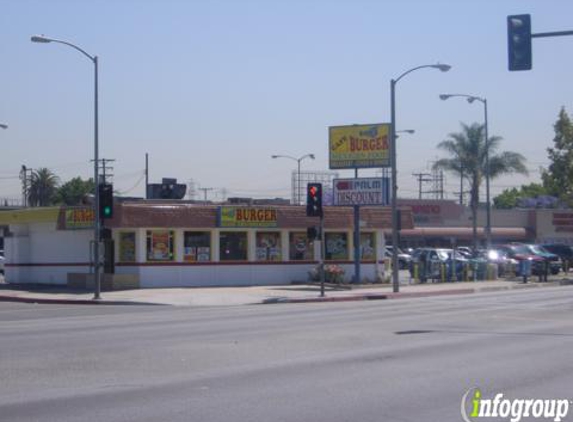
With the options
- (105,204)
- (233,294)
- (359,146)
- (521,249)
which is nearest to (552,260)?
(521,249)

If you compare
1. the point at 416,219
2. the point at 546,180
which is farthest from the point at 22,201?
the point at 546,180

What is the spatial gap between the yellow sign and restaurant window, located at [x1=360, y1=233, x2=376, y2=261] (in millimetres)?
3601

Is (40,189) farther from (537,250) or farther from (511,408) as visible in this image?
(511,408)

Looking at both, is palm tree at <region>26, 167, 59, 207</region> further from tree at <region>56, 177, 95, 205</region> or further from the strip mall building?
the strip mall building

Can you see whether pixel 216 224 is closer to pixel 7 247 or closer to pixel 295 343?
pixel 7 247

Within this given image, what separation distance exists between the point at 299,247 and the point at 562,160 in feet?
78.8

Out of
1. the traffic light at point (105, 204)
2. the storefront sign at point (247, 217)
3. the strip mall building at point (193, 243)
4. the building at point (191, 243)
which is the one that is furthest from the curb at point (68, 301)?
the storefront sign at point (247, 217)

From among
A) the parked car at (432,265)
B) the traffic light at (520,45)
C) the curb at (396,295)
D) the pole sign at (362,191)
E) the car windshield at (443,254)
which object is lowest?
the curb at (396,295)

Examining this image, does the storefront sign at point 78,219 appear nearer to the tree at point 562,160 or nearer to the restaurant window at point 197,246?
the restaurant window at point 197,246

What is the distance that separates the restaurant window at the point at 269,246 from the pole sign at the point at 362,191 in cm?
343

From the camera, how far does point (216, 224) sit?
1622 inches

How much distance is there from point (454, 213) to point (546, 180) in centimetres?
2043

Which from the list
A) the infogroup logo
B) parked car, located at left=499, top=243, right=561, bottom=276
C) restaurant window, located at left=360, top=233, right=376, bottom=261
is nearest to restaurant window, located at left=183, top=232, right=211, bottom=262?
restaurant window, located at left=360, top=233, right=376, bottom=261

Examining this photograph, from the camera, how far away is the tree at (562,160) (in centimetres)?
5934
